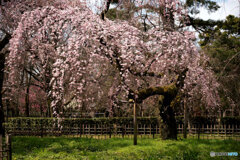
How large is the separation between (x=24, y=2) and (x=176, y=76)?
7.26 meters

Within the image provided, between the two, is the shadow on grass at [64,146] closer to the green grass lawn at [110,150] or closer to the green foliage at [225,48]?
the green grass lawn at [110,150]

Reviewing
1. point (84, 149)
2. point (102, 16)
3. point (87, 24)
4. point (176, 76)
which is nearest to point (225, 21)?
point (176, 76)

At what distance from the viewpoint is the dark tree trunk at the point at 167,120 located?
34.7ft

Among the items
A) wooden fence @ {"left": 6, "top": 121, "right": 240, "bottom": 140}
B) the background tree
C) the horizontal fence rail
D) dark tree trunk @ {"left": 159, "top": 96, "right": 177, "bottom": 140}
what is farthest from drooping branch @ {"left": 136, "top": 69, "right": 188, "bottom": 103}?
wooden fence @ {"left": 6, "top": 121, "right": 240, "bottom": 140}

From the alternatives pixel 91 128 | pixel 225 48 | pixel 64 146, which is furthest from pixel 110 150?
pixel 225 48

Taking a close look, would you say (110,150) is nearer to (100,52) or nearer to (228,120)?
(100,52)

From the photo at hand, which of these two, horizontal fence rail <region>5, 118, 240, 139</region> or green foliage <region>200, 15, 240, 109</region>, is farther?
green foliage <region>200, 15, 240, 109</region>

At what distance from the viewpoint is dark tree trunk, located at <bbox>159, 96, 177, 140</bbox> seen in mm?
10569

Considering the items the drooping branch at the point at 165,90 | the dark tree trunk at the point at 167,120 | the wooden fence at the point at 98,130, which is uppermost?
the drooping branch at the point at 165,90

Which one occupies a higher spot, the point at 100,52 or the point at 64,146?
the point at 100,52

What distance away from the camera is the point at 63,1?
1184 cm

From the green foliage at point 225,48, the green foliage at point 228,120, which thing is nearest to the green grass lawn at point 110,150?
the green foliage at point 225,48

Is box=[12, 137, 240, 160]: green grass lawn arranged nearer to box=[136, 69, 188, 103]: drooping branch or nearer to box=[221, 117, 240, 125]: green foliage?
box=[136, 69, 188, 103]: drooping branch

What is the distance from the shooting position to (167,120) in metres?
10.6
